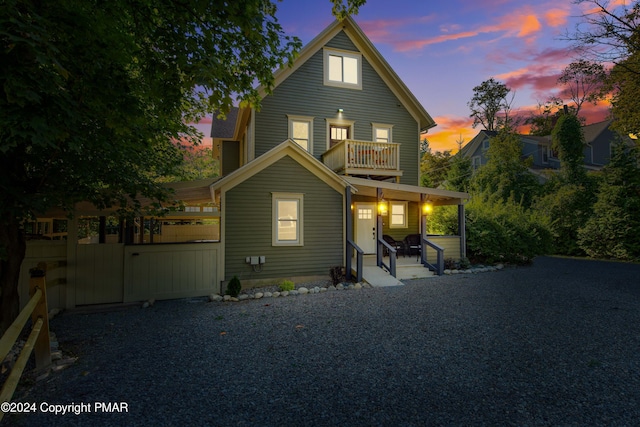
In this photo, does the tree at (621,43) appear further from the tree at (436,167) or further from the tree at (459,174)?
the tree at (436,167)

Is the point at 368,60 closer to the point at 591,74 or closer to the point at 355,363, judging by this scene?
the point at 591,74

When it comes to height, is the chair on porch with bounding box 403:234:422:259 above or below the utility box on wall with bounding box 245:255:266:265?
above

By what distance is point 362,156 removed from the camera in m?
11.7

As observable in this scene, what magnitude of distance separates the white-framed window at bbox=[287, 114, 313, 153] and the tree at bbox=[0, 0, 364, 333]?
6793 millimetres

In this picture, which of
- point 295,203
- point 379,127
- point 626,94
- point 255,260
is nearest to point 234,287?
point 255,260

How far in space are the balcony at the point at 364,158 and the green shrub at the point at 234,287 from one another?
5.86 m

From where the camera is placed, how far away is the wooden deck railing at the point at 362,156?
1148 cm

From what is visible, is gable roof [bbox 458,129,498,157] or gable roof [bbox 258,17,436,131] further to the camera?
gable roof [bbox 458,129,498,157]

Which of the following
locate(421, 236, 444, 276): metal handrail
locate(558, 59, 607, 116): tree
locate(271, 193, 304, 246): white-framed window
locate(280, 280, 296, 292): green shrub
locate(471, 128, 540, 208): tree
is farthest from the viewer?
locate(471, 128, 540, 208): tree

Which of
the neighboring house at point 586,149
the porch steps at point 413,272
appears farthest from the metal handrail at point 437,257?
the neighboring house at point 586,149

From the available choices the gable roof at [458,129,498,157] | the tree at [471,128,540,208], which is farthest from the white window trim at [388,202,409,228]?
the gable roof at [458,129,498,157]

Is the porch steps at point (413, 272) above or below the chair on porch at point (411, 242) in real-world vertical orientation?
below

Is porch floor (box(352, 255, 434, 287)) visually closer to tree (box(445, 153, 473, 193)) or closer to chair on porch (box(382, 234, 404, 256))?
chair on porch (box(382, 234, 404, 256))

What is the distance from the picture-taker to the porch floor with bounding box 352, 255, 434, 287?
9.05 metres
